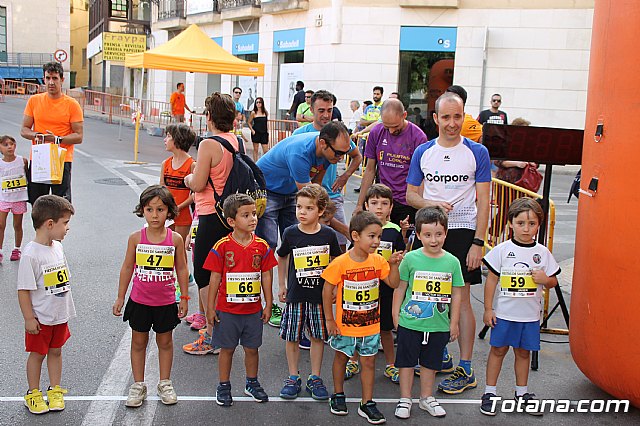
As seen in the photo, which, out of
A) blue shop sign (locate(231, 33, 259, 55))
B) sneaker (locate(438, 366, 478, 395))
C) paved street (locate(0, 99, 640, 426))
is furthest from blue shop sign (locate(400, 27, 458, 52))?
sneaker (locate(438, 366, 478, 395))

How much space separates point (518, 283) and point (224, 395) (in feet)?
6.78

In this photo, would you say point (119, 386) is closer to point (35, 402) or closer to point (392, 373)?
point (35, 402)

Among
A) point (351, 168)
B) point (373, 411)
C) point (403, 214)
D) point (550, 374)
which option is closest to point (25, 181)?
point (351, 168)

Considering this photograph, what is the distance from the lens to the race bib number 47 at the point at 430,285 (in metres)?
4.63

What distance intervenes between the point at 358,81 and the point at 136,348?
67.0 feet

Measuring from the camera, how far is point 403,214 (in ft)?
20.0

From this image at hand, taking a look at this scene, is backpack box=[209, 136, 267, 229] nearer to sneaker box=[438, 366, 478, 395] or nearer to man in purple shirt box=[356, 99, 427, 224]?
man in purple shirt box=[356, 99, 427, 224]

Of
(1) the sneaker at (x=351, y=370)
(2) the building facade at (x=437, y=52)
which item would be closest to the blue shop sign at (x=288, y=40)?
(2) the building facade at (x=437, y=52)

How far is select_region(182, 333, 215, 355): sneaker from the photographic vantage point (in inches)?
→ 220

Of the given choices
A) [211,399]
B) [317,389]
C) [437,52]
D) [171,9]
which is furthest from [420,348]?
[171,9]

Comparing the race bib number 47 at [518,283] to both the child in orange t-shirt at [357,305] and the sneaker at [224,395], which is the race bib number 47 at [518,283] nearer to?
the child in orange t-shirt at [357,305]

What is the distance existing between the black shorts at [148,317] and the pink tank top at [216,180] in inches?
43.8

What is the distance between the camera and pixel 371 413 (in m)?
4.50

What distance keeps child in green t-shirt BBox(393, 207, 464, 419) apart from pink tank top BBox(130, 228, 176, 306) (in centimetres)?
151
